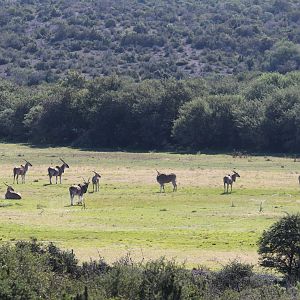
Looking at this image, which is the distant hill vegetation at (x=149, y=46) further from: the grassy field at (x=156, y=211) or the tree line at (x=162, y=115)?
the grassy field at (x=156, y=211)

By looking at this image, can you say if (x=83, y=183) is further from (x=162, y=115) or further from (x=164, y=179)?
(x=162, y=115)

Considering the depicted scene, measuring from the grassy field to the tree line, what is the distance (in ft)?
54.6

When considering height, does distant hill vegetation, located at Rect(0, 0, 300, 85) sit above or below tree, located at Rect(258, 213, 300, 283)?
above

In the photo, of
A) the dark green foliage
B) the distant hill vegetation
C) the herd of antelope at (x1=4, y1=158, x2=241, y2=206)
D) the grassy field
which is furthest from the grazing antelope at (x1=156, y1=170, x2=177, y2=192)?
the distant hill vegetation

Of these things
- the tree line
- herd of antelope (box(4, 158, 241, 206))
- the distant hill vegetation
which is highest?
the distant hill vegetation

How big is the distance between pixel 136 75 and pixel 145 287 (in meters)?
124

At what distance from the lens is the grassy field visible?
116 feet

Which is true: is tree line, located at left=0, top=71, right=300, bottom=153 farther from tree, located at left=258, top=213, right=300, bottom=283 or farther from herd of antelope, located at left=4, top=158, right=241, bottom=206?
tree, located at left=258, top=213, right=300, bottom=283

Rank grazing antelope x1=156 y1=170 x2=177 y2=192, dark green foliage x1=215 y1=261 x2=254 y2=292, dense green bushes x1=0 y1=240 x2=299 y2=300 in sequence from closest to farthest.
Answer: dense green bushes x1=0 y1=240 x2=299 y2=300 < dark green foliage x1=215 y1=261 x2=254 y2=292 < grazing antelope x1=156 y1=170 x2=177 y2=192

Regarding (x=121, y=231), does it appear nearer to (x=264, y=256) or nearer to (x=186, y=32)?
(x=264, y=256)

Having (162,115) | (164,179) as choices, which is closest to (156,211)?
(164,179)

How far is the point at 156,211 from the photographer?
45.6 metres

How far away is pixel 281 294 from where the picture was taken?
23188mm

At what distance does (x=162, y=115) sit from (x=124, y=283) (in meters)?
74.5
